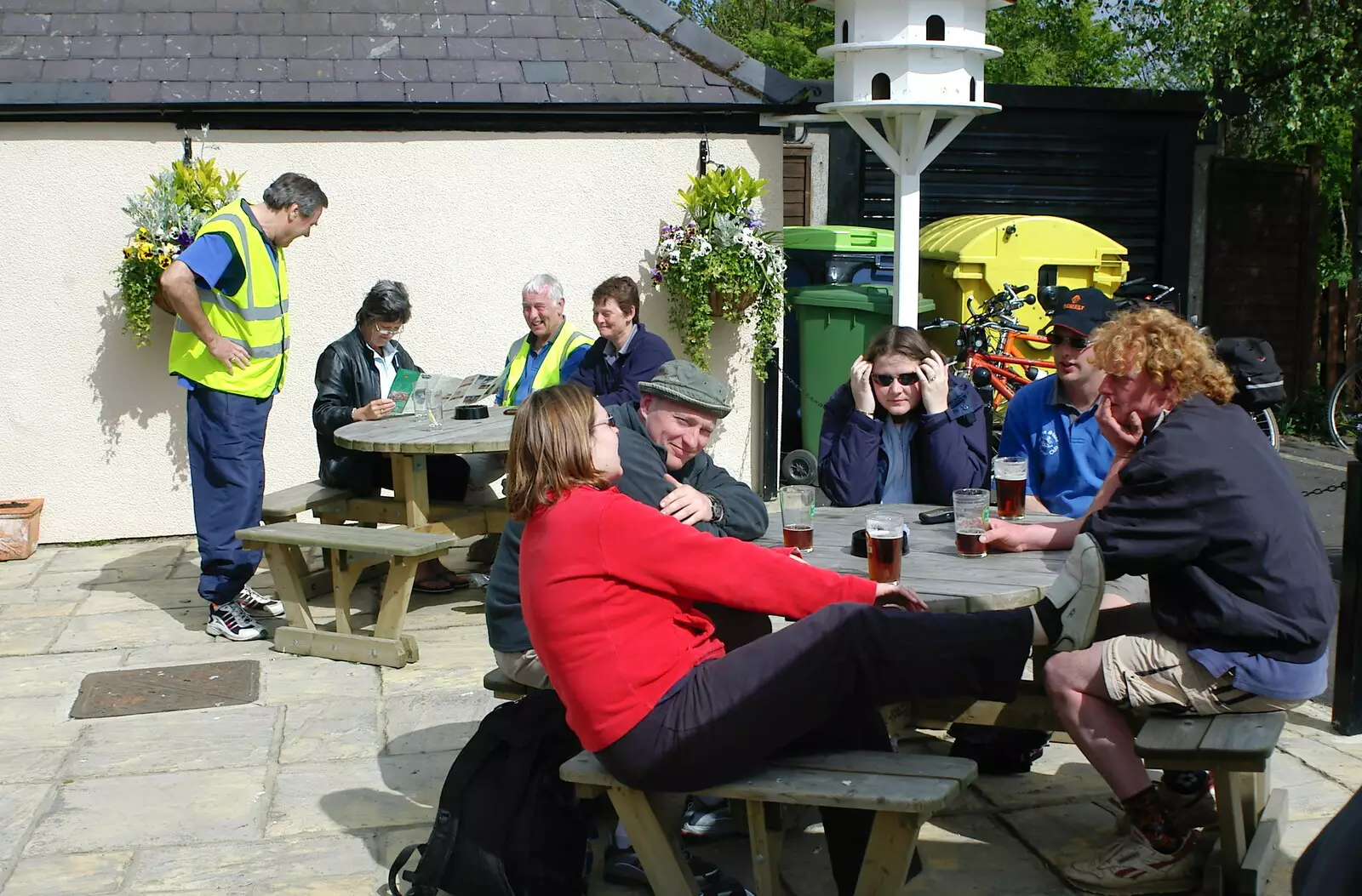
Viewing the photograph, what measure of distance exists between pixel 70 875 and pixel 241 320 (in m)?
2.77

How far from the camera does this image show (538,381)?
662 cm

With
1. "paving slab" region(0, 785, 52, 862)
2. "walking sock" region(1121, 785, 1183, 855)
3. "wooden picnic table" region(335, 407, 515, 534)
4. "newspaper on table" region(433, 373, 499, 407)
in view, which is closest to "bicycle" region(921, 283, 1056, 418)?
"newspaper on table" region(433, 373, 499, 407)

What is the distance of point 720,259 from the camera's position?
7.74m

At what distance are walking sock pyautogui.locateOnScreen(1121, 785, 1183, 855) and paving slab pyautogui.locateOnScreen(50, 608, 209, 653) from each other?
13.0 feet

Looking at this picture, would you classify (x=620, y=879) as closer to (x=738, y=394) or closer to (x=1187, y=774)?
(x=1187, y=774)

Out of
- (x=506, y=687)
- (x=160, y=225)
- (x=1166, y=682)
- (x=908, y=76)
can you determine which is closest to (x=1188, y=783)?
(x=1166, y=682)

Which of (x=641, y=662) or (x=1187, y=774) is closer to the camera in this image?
(x=641, y=662)

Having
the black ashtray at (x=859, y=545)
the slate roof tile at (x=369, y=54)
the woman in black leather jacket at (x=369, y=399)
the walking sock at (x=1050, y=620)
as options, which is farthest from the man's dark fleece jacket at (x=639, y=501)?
the slate roof tile at (x=369, y=54)

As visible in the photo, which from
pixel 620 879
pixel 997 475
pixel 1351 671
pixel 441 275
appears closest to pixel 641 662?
pixel 620 879

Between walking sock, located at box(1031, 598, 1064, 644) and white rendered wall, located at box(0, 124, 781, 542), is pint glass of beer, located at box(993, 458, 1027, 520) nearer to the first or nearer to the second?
walking sock, located at box(1031, 598, 1064, 644)

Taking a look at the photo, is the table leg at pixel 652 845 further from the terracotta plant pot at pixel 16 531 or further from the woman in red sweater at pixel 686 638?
the terracotta plant pot at pixel 16 531

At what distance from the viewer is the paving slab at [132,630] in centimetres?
587

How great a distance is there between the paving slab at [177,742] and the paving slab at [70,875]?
638 mm

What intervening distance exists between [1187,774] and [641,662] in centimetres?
164
